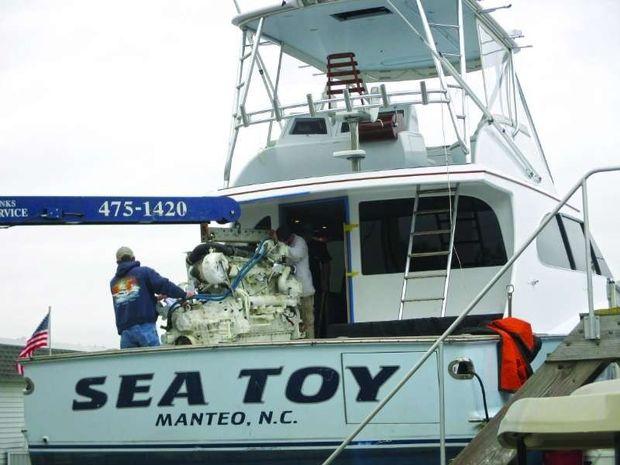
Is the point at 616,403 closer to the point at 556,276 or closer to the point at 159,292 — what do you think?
the point at 159,292

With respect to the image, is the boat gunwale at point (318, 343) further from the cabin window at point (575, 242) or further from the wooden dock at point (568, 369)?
the cabin window at point (575, 242)

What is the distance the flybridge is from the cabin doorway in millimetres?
1297

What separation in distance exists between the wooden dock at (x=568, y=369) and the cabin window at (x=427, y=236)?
3.96 m

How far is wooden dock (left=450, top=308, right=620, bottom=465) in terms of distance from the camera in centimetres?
844

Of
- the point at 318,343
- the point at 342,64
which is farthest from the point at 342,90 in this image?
the point at 318,343

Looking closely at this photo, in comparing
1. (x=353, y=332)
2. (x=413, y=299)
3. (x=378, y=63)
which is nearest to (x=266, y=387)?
(x=353, y=332)

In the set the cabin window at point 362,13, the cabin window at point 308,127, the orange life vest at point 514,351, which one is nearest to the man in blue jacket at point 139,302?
the orange life vest at point 514,351

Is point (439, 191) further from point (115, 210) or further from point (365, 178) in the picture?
point (115, 210)

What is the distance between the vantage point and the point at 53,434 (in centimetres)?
1077

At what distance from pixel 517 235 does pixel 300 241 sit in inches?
86.7

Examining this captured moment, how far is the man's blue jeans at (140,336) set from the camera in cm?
1158

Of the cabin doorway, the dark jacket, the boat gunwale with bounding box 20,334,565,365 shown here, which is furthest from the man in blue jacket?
the cabin doorway

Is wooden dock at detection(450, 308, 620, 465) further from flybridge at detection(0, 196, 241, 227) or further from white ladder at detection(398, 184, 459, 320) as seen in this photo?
flybridge at detection(0, 196, 241, 227)

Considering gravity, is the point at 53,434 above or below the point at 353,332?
below
